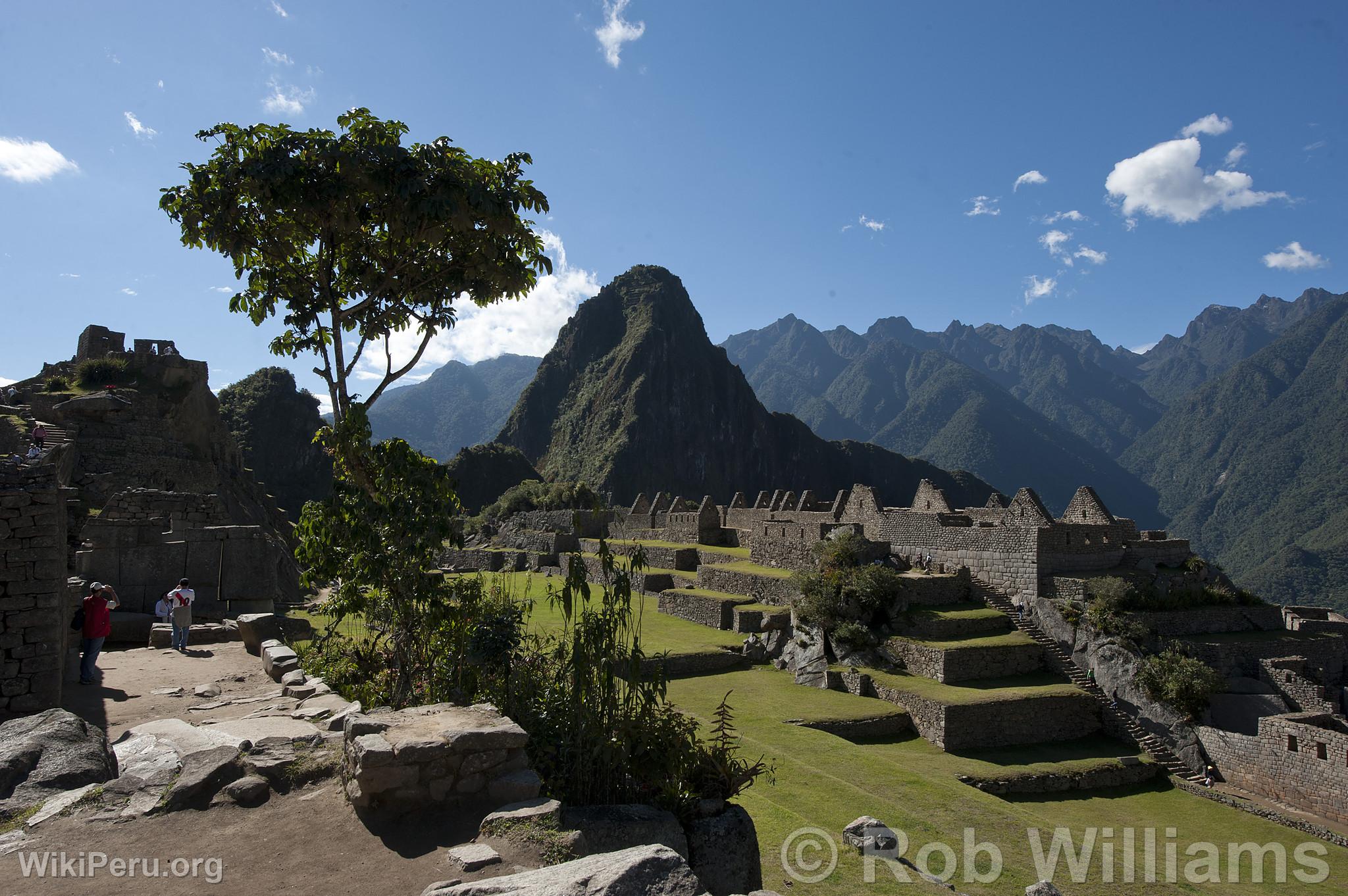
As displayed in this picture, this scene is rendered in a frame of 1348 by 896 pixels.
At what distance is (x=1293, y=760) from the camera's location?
12789mm

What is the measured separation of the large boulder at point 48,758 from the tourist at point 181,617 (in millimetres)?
5001

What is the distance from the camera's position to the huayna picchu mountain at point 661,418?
125188 millimetres

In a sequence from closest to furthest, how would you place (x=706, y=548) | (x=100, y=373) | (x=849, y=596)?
(x=849, y=596)
(x=100, y=373)
(x=706, y=548)

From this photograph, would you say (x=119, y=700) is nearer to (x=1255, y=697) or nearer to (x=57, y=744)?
(x=57, y=744)

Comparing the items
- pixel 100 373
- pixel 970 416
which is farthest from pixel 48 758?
pixel 970 416

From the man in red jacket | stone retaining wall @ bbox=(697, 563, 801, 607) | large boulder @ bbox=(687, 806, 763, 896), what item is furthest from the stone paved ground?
stone retaining wall @ bbox=(697, 563, 801, 607)

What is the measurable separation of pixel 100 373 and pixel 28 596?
25.3m

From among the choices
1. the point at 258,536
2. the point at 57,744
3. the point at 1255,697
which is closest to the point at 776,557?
the point at 1255,697

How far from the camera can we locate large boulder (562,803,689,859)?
14.2 feet

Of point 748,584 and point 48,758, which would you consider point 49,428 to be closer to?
point 748,584

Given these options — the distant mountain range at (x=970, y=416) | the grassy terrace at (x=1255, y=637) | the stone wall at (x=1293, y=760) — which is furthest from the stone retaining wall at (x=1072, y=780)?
the distant mountain range at (x=970, y=416)

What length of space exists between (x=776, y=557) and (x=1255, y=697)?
11.5 meters

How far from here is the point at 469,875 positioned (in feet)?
12.4

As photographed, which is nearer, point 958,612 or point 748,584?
point 958,612
